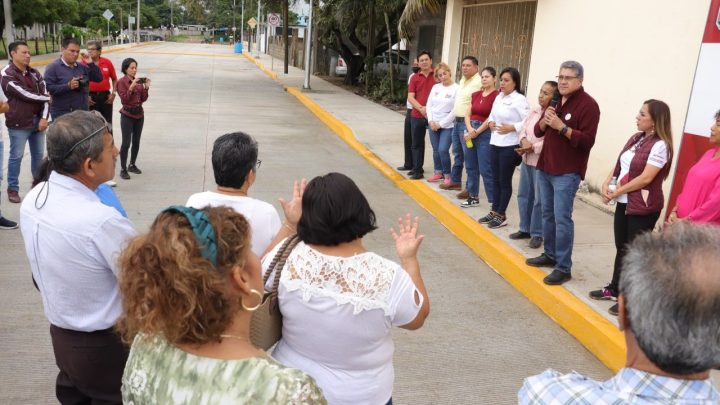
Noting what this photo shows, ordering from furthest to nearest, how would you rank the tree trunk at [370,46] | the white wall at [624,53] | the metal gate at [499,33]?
the tree trunk at [370,46] < the metal gate at [499,33] < the white wall at [624,53]

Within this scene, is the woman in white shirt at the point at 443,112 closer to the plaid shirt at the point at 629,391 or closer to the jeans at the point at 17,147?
the jeans at the point at 17,147

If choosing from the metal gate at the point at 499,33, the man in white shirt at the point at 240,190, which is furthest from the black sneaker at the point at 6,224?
the metal gate at the point at 499,33

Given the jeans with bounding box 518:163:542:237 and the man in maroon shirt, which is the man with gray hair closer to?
the jeans with bounding box 518:163:542:237

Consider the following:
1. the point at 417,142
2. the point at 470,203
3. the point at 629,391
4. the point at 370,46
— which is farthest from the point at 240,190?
the point at 370,46

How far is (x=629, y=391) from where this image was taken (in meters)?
1.40

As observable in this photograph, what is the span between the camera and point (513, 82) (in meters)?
6.31

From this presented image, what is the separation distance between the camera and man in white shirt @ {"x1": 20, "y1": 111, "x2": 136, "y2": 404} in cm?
229

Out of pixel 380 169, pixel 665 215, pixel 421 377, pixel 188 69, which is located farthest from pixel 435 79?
pixel 188 69

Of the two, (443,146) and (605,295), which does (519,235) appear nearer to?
(605,295)

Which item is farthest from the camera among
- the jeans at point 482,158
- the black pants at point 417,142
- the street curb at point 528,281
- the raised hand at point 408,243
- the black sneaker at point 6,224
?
the black pants at point 417,142

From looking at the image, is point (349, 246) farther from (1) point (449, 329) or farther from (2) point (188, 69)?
(2) point (188, 69)

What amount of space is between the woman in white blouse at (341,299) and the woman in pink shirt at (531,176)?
3613 mm

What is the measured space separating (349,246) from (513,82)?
4592 millimetres

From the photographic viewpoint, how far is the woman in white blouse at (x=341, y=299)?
2.17 meters
